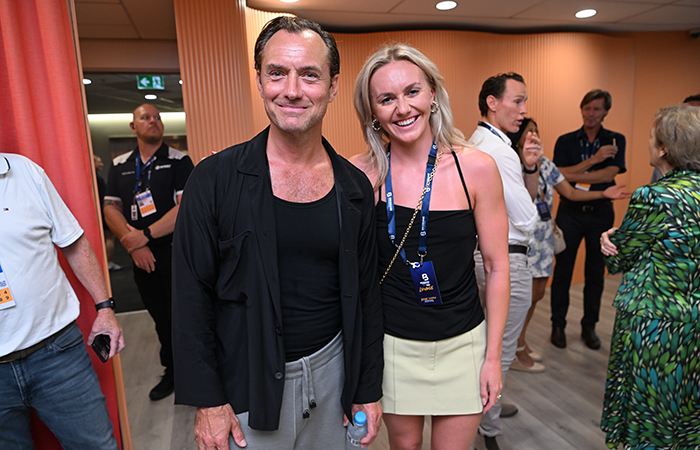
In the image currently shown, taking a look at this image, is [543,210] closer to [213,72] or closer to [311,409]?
[311,409]

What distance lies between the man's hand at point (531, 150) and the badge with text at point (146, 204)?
2.69 m

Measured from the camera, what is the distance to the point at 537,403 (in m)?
2.99

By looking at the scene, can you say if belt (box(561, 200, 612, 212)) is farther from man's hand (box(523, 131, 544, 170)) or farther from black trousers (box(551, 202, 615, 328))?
man's hand (box(523, 131, 544, 170))

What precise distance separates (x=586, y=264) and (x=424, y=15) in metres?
2.97

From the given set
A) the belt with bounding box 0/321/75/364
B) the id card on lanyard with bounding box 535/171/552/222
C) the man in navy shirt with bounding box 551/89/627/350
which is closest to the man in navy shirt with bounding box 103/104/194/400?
the belt with bounding box 0/321/75/364

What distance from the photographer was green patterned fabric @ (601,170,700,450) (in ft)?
5.96

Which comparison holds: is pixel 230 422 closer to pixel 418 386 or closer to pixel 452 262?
pixel 418 386

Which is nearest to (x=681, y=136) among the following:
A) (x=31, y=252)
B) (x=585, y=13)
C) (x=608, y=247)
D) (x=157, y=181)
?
(x=608, y=247)

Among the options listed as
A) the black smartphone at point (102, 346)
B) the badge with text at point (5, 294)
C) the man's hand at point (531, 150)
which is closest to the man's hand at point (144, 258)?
the black smartphone at point (102, 346)

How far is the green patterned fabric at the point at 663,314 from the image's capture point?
182cm

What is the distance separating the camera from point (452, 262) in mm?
1509

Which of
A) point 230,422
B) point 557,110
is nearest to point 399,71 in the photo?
point 230,422

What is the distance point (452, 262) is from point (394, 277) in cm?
21

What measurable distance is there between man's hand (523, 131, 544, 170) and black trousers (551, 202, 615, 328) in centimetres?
152
